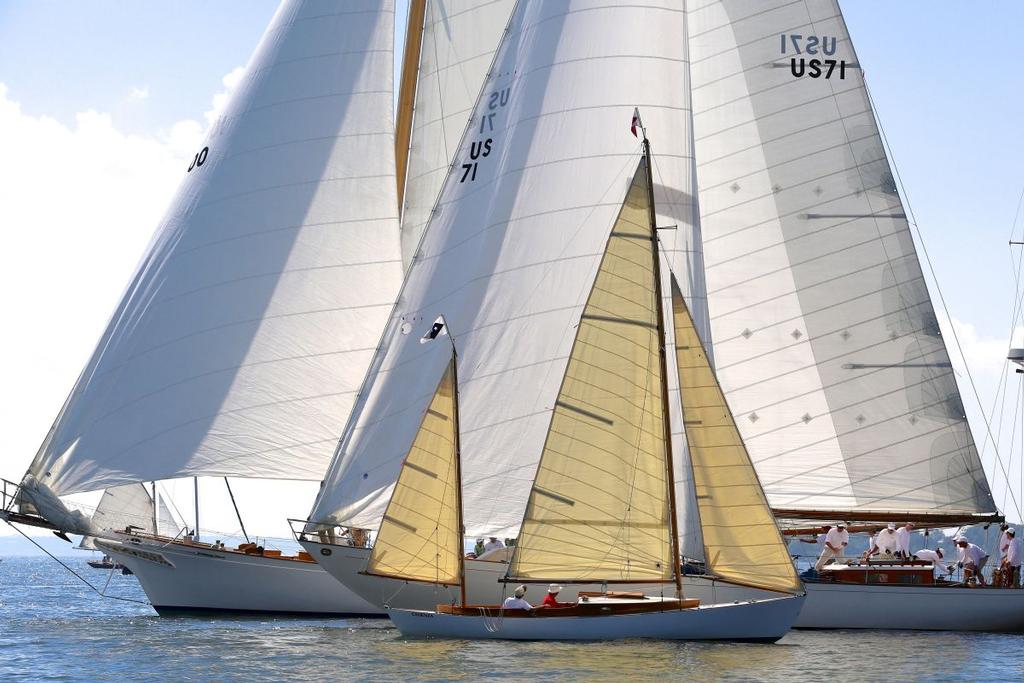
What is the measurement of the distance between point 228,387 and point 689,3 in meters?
14.3

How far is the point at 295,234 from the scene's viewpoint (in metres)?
34.7

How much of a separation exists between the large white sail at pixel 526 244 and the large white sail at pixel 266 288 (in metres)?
2.36

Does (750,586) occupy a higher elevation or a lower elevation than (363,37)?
lower

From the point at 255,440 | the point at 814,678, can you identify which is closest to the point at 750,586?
the point at 814,678

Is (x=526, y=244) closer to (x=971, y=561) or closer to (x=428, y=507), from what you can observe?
(x=428, y=507)

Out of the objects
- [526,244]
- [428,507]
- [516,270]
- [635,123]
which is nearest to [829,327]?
[635,123]

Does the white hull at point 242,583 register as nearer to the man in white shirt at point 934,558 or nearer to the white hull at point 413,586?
the white hull at point 413,586

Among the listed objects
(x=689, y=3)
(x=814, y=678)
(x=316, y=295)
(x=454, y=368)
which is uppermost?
(x=689, y=3)

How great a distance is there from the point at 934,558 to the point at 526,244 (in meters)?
11.5

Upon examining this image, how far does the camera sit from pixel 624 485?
26.7m

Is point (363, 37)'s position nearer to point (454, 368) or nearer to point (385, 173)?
point (385, 173)

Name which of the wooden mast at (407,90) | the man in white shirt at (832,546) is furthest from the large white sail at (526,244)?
the man in white shirt at (832,546)

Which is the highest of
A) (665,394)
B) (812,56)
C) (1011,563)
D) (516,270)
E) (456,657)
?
(812,56)

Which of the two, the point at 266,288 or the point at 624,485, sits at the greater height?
the point at 266,288
